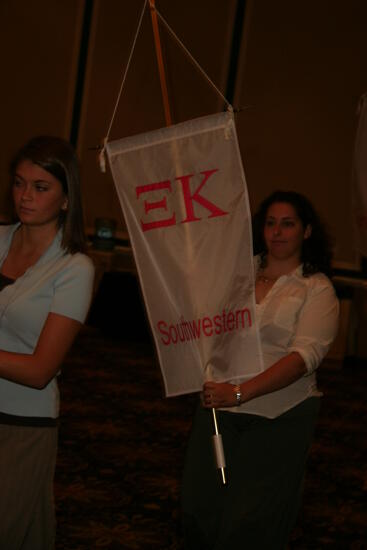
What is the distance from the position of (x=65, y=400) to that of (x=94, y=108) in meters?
4.77

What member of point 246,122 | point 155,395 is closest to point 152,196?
point 155,395

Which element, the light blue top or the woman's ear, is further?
the woman's ear

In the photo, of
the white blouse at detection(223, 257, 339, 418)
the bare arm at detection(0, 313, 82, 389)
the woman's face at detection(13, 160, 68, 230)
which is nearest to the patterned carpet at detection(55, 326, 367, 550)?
the white blouse at detection(223, 257, 339, 418)

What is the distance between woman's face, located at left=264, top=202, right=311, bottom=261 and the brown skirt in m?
1.22

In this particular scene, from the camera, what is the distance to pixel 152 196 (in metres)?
2.45

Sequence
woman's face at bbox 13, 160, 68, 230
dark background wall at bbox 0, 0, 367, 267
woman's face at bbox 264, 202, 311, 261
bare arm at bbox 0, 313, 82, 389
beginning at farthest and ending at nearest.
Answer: dark background wall at bbox 0, 0, 367, 267 < woman's face at bbox 264, 202, 311, 261 < woman's face at bbox 13, 160, 68, 230 < bare arm at bbox 0, 313, 82, 389

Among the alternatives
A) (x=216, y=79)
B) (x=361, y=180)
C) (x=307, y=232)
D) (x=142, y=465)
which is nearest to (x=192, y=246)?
(x=307, y=232)

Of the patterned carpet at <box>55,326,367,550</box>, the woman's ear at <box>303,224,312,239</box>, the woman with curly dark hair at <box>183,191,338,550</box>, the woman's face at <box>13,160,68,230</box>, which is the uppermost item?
the woman's face at <box>13,160,68,230</box>

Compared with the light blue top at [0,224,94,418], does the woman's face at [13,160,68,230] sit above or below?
above

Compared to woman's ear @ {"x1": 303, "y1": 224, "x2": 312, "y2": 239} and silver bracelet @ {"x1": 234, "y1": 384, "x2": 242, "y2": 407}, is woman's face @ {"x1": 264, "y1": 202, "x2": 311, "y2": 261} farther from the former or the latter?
silver bracelet @ {"x1": 234, "y1": 384, "x2": 242, "y2": 407}

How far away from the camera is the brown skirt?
1.95m

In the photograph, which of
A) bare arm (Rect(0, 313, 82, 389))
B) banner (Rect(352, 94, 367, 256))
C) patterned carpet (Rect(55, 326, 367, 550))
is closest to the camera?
bare arm (Rect(0, 313, 82, 389))

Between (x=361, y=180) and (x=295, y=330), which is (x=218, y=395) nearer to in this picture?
(x=295, y=330)

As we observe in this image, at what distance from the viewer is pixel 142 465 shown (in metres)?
4.39
